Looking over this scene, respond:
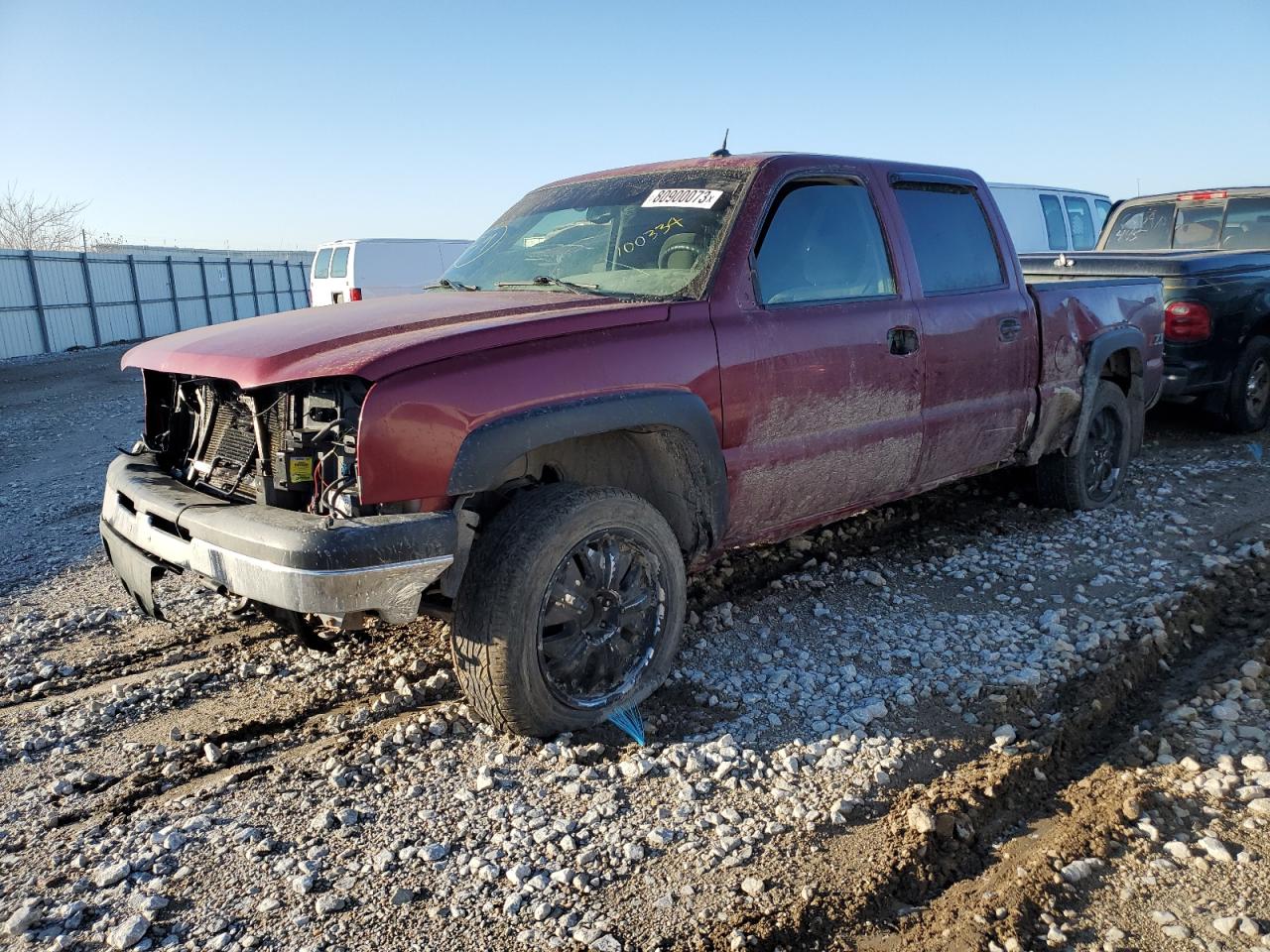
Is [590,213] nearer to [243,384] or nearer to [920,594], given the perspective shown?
[243,384]

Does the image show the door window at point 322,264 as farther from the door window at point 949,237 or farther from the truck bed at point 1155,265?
the door window at point 949,237

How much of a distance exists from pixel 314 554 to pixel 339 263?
611 inches

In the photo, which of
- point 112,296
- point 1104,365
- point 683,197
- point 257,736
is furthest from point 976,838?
point 112,296

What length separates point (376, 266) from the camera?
54.9 feet

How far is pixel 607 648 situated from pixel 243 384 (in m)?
1.48

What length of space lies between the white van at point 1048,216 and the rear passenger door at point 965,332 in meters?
9.78

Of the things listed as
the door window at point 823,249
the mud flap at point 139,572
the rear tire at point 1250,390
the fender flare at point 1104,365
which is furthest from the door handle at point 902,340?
the rear tire at point 1250,390

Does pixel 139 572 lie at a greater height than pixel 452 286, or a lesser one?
lesser

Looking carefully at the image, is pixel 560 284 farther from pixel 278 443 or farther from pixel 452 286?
pixel 278 443

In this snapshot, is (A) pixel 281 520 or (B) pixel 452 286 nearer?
(A) pixel 281 520

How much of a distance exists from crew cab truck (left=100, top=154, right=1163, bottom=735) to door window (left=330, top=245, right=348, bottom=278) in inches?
521

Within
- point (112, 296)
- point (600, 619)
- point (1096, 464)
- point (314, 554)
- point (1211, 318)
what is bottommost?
point (112, 296)

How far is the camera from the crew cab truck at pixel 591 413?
2.77 metres

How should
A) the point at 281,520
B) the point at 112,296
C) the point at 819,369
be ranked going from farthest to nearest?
the point at 112,296 < the point at 819,369 < the point at 281,520
